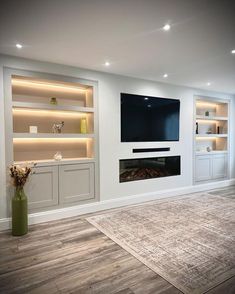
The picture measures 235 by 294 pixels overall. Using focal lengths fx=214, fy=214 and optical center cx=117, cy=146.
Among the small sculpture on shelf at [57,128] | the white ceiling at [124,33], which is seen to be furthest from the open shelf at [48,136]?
the white ceiling at [124,33]

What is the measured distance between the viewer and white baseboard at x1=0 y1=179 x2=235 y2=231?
355cm

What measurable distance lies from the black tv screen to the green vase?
86.4 inches

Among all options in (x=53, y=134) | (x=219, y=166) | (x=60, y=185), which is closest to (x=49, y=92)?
(x=53, y=134)

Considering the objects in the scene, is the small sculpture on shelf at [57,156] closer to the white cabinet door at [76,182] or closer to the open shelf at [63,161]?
the open shelf at [63,161]

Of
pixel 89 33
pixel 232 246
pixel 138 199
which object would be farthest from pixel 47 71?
pixel 232 246

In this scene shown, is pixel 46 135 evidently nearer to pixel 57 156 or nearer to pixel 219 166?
pixel 57 156

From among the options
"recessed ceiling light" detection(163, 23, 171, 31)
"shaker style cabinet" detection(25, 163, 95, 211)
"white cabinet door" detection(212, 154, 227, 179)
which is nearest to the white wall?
"shaker style cabinet" detection(25, 163, 95, 211)

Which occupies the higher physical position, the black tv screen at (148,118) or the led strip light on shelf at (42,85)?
the led strip light on shelf at (42,85)

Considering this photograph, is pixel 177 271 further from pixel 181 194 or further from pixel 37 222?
pixel 181 194

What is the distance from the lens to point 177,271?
2250mm

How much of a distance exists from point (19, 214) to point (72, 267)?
1.27m

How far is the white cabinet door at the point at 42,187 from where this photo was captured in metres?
3.54

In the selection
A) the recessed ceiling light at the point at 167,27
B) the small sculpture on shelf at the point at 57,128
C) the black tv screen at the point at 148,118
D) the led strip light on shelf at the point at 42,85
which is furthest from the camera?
the black tv screen at the point at 148,118

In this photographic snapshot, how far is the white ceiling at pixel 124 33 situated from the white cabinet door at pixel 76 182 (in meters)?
1.85
